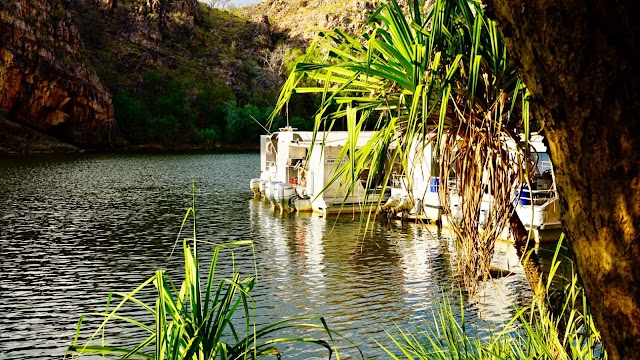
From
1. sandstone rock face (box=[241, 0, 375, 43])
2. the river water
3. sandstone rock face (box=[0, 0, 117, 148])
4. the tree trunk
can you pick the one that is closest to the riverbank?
sandstone rock face (box=[0, 0, 117, 148])

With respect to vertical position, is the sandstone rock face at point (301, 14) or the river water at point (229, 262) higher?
the sandstone rock face at point (301, 14)

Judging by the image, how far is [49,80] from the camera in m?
70.1

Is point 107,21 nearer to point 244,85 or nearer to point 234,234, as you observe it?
point 244,85

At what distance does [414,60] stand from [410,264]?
42.1 ft

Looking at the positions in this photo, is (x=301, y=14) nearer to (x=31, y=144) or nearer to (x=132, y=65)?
(x=132, y=65)

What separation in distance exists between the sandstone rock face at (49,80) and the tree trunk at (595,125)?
238ft

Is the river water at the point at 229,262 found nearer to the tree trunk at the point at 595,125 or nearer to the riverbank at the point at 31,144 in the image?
the tree trunk at the point at 595,125

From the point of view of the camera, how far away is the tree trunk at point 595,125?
4.44 ft

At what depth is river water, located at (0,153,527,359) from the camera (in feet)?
34.5

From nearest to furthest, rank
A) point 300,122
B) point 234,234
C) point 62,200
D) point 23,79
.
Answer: point 234,234
point 62,200
point 23,79
point 300,122

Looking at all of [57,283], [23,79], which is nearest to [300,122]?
[23,79]

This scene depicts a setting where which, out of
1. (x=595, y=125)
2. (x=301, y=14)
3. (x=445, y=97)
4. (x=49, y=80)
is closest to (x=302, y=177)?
(x=445, y=97)

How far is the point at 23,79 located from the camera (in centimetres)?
6819

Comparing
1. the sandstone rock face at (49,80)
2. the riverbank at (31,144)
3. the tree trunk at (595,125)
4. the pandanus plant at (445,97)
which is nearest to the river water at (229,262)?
the pandanus plant at (445,97)
